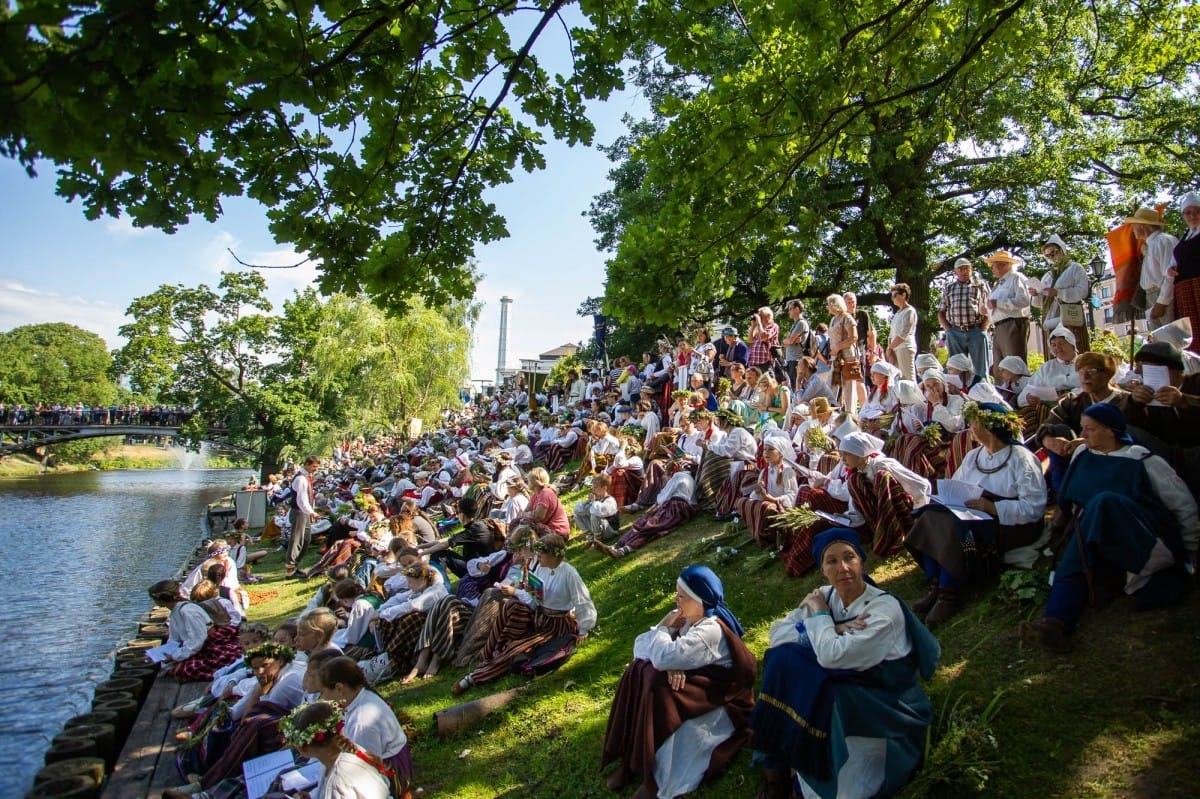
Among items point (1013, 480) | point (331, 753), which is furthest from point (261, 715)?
point (1013, 480)

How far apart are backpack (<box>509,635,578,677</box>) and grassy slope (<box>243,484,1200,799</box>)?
0.09 meters

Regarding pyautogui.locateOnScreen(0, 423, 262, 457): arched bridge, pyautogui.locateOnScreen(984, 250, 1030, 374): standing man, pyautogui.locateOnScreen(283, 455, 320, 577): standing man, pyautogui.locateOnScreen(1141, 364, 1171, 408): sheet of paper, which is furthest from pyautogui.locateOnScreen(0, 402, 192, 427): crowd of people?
pyautogui.locateOnScreen(1141, 364, 1171, 408): sheet of paper

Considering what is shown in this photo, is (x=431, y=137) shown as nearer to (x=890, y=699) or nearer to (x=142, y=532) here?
(x=890, y=699)

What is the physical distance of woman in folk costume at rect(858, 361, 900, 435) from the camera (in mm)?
7754

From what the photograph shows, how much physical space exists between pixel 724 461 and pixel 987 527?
437cm

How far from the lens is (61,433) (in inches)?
1999

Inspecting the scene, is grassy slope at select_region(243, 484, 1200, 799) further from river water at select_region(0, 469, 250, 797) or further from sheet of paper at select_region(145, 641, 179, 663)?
river water at select_region(0, 469, 250, 797)

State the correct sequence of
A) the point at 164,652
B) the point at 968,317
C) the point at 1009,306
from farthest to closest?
1. the point at 968,317
2. the point at 1009,306
3. the point at 164,652

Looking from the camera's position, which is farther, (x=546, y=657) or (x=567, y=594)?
(x=567, y=594)

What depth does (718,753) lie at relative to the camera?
4.16 meters

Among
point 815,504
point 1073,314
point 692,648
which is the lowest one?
point 692,648

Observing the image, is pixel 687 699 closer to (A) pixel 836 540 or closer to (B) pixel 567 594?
(A) pixel 836 540

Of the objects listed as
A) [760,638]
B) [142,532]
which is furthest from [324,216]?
[142,532]

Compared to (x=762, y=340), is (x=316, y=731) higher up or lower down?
lower down
